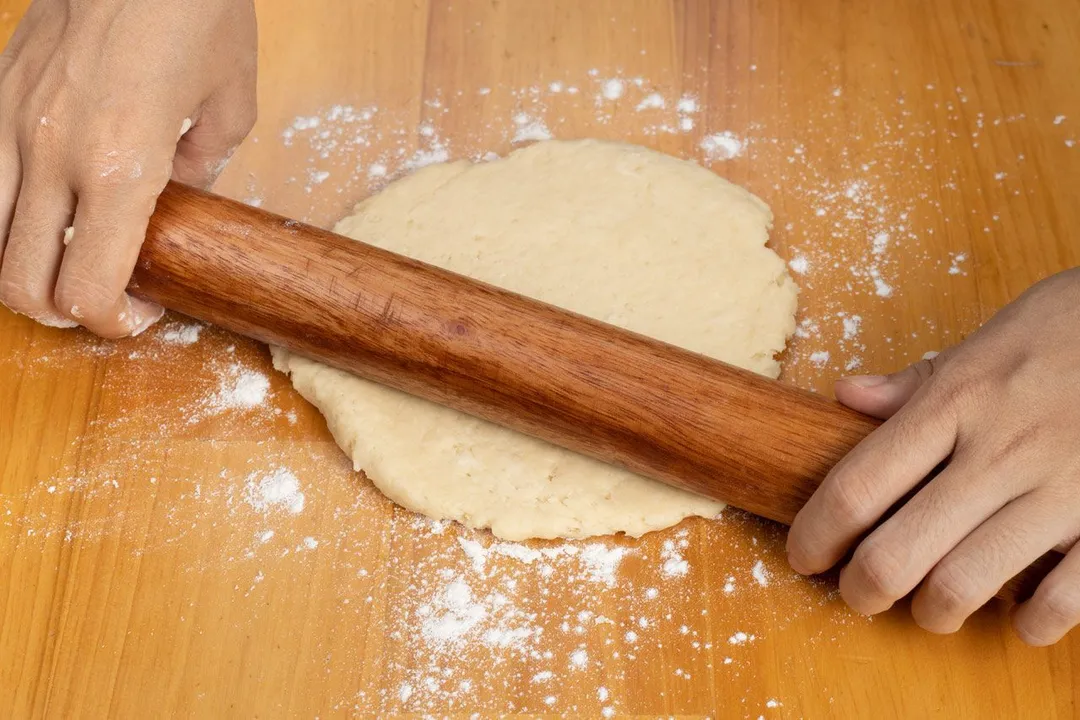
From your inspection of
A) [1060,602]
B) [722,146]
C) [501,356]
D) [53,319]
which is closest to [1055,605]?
[1060,602]

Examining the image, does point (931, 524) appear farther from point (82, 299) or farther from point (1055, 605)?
point (82, 299)

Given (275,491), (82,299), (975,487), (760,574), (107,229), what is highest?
(975,487)

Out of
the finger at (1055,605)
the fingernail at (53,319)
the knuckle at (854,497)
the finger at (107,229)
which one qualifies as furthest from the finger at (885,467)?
the fingernail at (53,319)

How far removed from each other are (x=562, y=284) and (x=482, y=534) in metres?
0.44

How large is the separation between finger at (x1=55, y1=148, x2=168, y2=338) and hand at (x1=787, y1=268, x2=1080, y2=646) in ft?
3.36

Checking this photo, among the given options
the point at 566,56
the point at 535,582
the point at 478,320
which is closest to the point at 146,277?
the point at 478,320

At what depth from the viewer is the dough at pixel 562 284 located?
57.6 inches

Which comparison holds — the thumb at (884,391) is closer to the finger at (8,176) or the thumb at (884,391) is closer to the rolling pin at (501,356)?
the rolling pin at (501,356)

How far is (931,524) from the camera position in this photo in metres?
1.18

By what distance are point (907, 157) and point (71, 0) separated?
146 cm

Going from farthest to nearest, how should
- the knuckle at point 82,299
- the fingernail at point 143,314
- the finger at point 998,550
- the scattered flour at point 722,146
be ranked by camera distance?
the scattered flour at point 722,146 → the fingernail at point 143,314 → the knuckle at point 82,299 → the finger at point 998,550

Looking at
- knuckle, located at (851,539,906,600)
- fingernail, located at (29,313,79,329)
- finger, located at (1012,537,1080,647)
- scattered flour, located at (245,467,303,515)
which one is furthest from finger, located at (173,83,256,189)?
finger, located at (1012,537,1080,647)

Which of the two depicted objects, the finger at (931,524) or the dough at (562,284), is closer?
the finger at (931,524)

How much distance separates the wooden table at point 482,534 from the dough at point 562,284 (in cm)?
6
